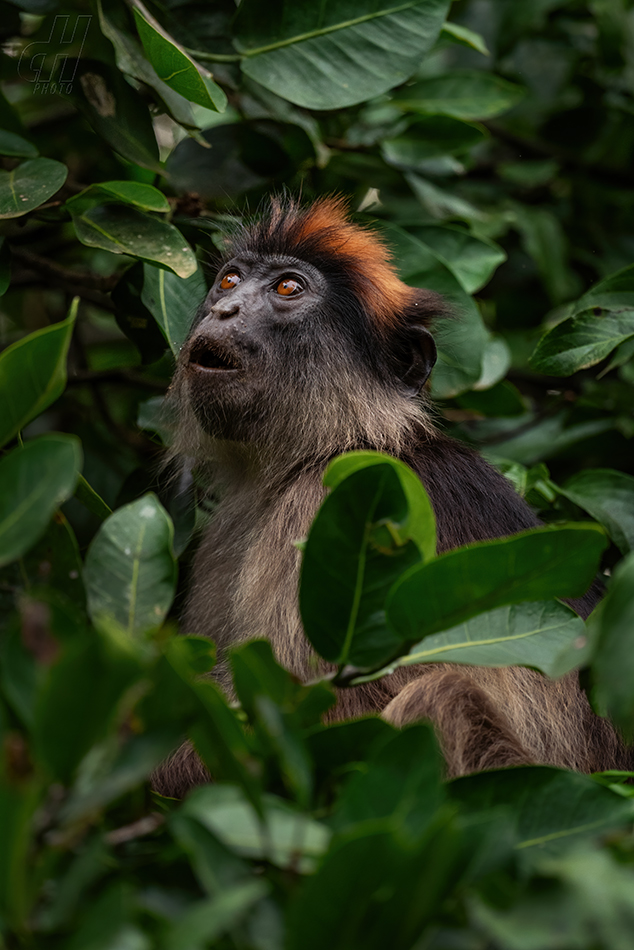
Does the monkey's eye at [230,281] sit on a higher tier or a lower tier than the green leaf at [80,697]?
lower

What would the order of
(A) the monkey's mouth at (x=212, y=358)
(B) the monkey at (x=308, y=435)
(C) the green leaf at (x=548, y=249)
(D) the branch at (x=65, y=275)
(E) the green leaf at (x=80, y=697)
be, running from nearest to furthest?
(E) the green leaf at (x=80, y=697) < (B) the monkey at (x=308, y=435) < (A) the monkey's mouth at (x=212, y=358) < (D) the branch at (x=65, y=275) < (C) the green leaf at (x=548, y=249)

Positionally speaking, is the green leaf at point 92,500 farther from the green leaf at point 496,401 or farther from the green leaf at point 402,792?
the green leaf at point 496,401

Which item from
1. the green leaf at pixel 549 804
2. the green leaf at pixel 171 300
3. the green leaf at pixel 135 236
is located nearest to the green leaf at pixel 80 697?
the green leaf at pixel 549 804

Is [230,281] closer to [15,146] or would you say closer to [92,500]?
[15,146]

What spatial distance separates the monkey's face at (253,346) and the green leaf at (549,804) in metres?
2.24

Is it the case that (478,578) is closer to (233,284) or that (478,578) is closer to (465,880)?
(465,880)

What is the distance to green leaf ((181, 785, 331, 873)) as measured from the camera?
1.33 meters

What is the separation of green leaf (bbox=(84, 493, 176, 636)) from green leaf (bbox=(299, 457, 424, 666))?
30cm

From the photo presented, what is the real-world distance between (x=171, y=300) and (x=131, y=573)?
6.46ft

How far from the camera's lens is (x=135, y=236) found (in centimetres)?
316

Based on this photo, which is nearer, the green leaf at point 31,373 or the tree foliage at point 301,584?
the tree foliage at point 301,584

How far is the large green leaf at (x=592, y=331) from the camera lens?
311cm

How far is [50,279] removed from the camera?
414 centimetres

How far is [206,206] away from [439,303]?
1.15 m
